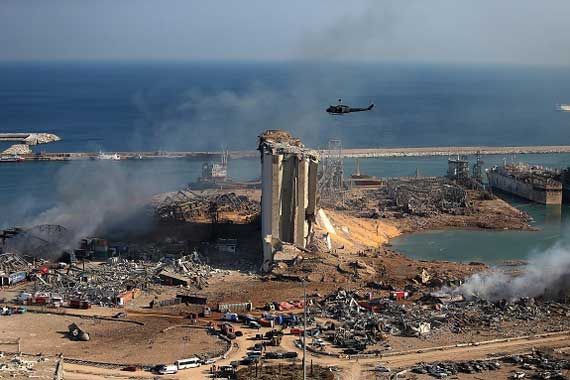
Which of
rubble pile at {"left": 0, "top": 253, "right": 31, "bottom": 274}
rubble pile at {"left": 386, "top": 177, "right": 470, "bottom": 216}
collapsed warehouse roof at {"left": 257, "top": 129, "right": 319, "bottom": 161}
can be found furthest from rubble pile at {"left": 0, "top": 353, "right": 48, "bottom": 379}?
rubble pile at {"left": 386, "top": 177, "right": 470, "bottom": 216}

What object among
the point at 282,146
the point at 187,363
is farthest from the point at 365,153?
the point at 187,363

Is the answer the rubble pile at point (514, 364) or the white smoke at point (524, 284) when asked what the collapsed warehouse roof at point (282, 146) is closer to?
the white smoke at point (524, 284)

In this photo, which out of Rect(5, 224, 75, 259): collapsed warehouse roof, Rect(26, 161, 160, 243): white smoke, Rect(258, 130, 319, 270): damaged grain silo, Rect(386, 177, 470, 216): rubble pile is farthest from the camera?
Rect(386, 177, 470, 216): rubble pile

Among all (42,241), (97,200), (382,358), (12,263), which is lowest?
(382,358)

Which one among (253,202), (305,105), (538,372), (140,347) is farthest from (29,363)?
(305,105)

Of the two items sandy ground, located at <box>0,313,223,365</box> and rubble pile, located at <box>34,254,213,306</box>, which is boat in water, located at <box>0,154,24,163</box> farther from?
sandy ground, located at <box>0,313,223,365</box>

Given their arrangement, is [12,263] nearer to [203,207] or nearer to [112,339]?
[112,339]
